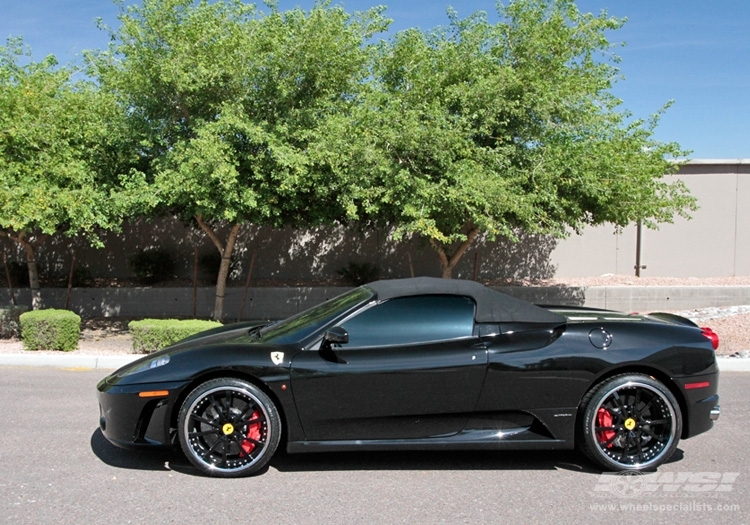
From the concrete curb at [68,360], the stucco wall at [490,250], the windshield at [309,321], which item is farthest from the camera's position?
the stucco wall at [490,250]

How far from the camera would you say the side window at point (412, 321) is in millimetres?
5113

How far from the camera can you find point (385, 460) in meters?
5.41

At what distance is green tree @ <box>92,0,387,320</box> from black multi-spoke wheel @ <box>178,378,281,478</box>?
518cm

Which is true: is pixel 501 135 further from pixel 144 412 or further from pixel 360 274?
pixel 144 412

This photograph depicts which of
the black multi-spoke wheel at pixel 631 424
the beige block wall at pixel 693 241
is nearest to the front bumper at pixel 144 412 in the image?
the black multi-spoke wheel at pixel 631 424

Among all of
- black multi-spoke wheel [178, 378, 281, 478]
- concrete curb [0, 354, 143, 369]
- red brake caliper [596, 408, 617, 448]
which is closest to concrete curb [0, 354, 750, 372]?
concrete curb [0, 354, 143, 369]

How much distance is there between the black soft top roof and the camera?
5.21 metres

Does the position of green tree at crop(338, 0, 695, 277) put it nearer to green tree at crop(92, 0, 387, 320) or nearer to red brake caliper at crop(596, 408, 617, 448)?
green tree at crop(92, 0, 387, 320)

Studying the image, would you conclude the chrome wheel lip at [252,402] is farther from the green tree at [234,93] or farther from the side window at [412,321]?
the green tree at [234,93]

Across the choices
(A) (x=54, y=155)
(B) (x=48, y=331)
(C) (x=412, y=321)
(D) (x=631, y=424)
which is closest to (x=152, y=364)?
(C) (x=412, y=321)

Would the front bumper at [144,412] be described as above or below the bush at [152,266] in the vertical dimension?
below

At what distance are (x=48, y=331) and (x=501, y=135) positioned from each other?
7.68 m

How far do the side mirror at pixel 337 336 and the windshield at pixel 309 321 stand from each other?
208 millimetres

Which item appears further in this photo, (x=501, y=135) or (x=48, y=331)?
(x=501, y=135)
